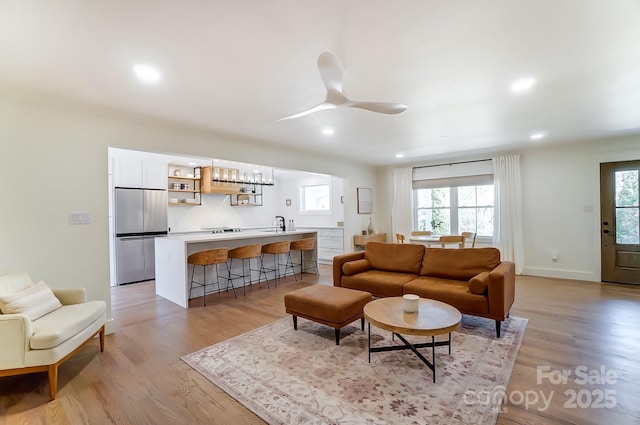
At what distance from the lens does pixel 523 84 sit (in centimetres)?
291

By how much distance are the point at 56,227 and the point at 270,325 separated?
8.22ft

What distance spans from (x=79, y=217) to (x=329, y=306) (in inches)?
114

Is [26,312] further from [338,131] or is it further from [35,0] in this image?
[338,131]

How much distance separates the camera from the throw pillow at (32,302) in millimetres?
2281

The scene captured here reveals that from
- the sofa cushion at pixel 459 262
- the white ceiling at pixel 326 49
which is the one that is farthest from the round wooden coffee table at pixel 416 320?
the white ceiling at pixel 326 49

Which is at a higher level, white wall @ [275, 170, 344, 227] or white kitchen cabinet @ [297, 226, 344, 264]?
white wall @ [275, 170, 344, 227]

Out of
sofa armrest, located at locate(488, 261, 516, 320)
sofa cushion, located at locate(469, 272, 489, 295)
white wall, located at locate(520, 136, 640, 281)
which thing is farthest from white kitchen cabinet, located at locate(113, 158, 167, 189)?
white wall, located at locate(520, 136, 640, 281)

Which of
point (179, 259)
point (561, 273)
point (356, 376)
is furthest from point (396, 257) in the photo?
point (561, 273)

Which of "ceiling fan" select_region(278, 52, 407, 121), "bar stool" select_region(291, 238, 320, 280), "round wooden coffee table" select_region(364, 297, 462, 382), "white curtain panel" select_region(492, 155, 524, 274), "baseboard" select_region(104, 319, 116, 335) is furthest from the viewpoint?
"white curtain panel" select_region(492, 155, 524, 274)

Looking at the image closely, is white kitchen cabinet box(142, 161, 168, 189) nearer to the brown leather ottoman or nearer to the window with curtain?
the brown leather ottoman

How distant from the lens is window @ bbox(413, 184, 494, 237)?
657 cm

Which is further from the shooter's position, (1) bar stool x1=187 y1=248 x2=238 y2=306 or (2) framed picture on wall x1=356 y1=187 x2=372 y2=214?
(2) framed picture on wall x1=356 y1=187 x2=372 y2=214

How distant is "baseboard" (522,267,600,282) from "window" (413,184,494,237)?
3.31 feet

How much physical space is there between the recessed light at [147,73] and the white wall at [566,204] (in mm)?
6636
